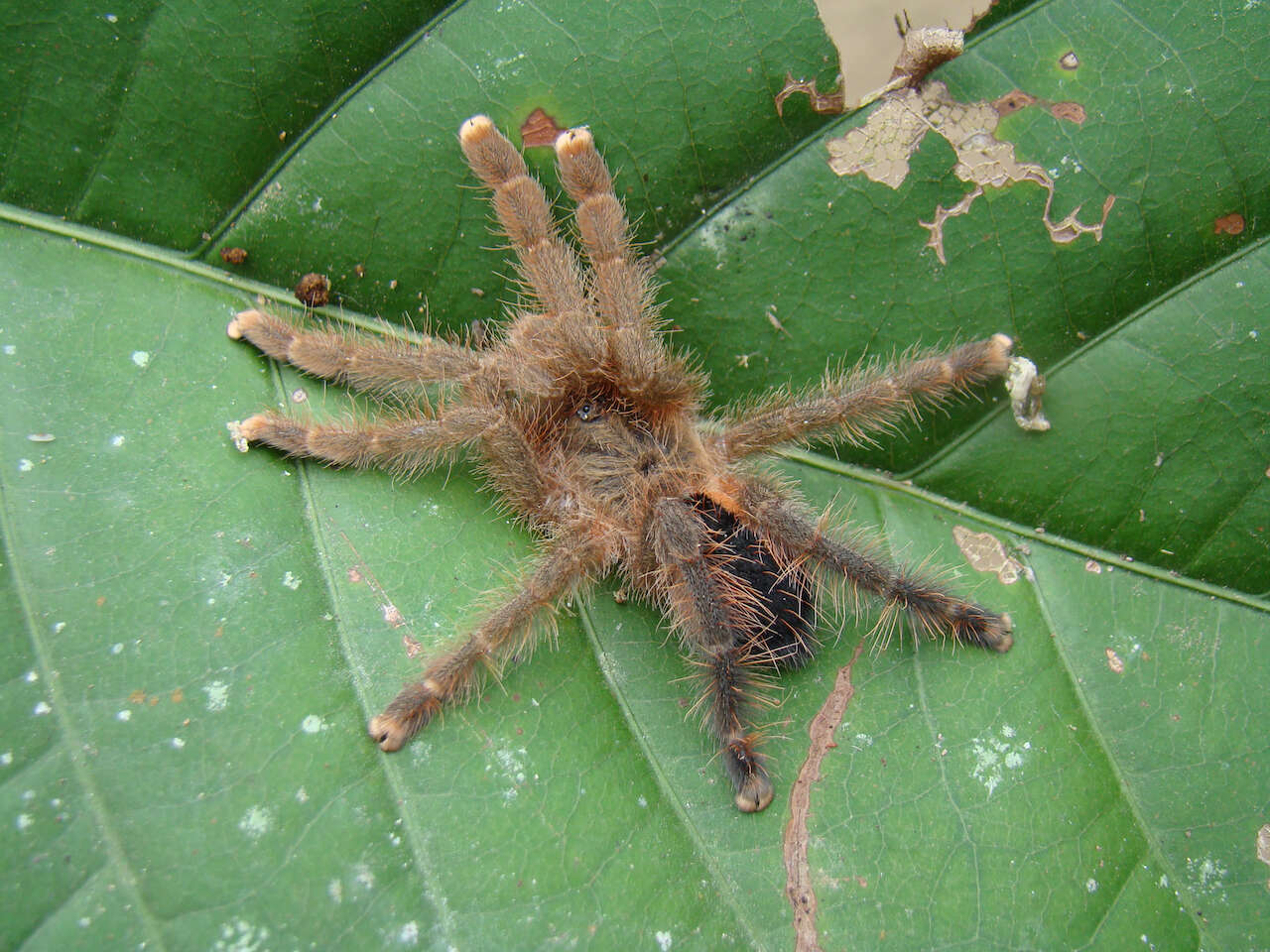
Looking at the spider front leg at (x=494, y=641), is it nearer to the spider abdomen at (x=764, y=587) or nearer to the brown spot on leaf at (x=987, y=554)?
the spider abdomen at (x=764, y=587)

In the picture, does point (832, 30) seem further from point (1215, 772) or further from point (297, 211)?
point (1215, 772)

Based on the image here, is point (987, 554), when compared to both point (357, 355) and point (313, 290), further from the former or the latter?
point (313, 290)

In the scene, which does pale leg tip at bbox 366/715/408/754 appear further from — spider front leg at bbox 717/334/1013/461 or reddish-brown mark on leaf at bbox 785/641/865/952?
spider front leg at bbox 717/334/1013/461

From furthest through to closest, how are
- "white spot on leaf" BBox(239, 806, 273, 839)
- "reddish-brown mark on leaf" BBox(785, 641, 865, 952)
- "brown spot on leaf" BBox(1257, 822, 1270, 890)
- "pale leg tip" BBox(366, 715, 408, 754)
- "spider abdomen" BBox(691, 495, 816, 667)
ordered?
"spider abdomen" BBox(691, 495, 816, 667), "brown spot on leaf" BBox(1257, 822, 1270, 890), "reddish-brown mark on leaf" BBox(785, 641, 865, 952), "pale leg tip" BBox(366, 715, 408, 754), "white spot on leaf" BBox(239, 806, 273, 839)

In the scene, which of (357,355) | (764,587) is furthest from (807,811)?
(357,355)

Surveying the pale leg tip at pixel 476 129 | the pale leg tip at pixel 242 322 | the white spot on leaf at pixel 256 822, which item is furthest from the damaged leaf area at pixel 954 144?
the white spot on leaf at pixel 256 822

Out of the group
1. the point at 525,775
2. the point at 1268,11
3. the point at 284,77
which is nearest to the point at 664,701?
the point at 525,775

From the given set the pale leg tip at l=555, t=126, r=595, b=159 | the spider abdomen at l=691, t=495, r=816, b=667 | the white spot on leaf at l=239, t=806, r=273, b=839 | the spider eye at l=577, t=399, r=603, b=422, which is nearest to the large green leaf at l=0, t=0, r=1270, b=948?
the white spot on leaf at l=239, t=806, r=273, b=839
